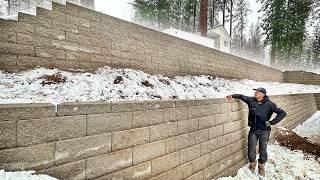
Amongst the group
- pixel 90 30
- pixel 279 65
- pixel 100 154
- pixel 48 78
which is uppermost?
pixel 279 65

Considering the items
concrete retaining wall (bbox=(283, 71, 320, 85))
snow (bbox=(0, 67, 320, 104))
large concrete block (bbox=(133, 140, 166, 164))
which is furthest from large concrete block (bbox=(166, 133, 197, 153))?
concrete retaining wall (bbox=(283, 71, 320, 85))

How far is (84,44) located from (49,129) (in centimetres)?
430

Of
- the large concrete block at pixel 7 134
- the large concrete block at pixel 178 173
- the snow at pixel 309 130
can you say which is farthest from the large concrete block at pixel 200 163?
the snow at pixel 309 130

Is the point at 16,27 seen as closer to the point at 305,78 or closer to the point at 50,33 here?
the point at 50,33

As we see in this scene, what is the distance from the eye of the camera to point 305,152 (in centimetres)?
761

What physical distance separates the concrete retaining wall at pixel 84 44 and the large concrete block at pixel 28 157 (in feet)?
11.1

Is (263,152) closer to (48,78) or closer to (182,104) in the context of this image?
(182,104)

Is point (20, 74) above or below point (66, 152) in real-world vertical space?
above

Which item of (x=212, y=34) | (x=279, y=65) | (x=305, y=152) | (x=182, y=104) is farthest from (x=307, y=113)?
(x=279, y=65)

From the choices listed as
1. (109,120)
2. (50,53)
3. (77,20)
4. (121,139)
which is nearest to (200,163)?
(121,139)

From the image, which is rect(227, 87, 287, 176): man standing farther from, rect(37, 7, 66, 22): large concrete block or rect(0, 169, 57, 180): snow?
rect(0, 169, 57, 180): snow

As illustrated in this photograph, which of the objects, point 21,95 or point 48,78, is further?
point 48,78

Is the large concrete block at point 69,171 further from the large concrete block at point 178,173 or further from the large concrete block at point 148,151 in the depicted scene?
the large concrete block at point 178,173

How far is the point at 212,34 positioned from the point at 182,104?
92.5 ft
